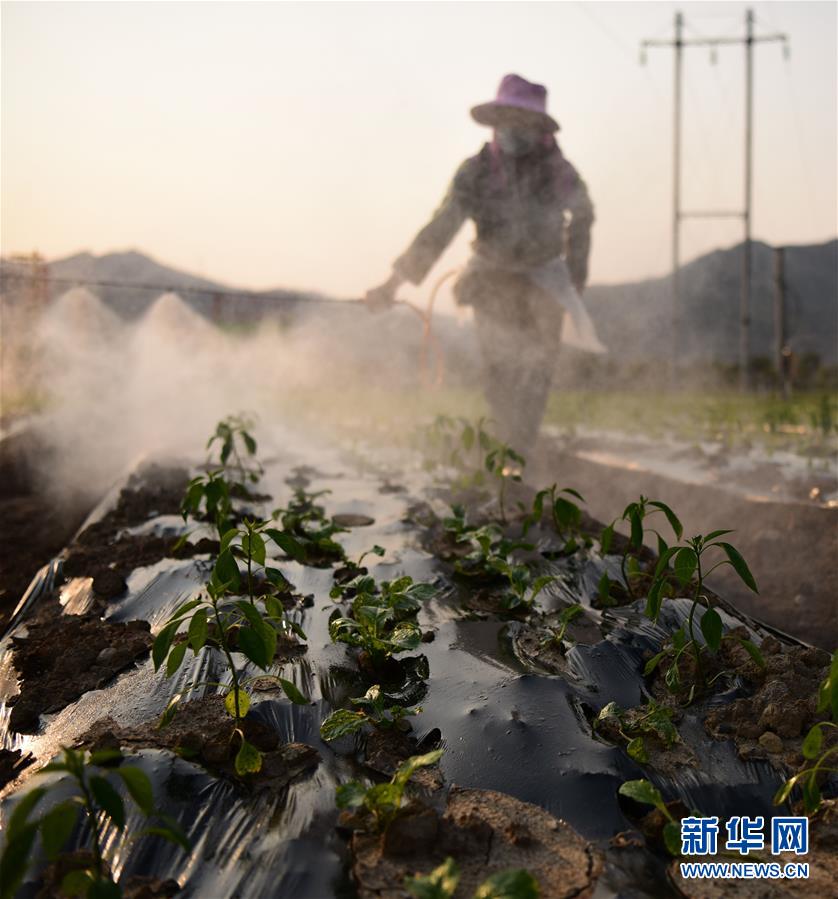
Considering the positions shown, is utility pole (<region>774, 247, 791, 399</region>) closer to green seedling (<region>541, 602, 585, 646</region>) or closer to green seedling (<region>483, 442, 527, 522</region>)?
green seedling (<region>483, 442, 527, 522</region>)

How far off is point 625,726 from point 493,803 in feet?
1.09

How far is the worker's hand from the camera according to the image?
14.5 ft

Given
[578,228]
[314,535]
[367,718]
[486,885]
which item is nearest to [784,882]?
[486,885]

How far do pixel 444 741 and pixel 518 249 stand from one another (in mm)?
3498

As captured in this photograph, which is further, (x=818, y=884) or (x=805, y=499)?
(x=805, y=499)

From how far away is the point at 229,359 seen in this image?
1420 centimetres

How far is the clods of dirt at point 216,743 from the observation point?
4.19 ft

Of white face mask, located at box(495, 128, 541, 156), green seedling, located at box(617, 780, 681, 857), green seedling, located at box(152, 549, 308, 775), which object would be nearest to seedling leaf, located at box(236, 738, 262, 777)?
green seedling, located at box(152, 549, 308, 775)

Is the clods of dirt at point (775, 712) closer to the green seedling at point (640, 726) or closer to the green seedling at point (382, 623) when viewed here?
the green seedling at point (640, 726)

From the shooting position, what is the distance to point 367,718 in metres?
1.37

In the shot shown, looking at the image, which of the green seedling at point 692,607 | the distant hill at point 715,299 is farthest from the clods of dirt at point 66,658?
the distant hill at point 715,299

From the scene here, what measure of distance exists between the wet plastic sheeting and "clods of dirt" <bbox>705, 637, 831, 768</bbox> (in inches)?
1.7

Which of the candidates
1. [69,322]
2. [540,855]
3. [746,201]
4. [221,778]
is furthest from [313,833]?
[746,201]

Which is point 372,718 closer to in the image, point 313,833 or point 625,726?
point 313,833
